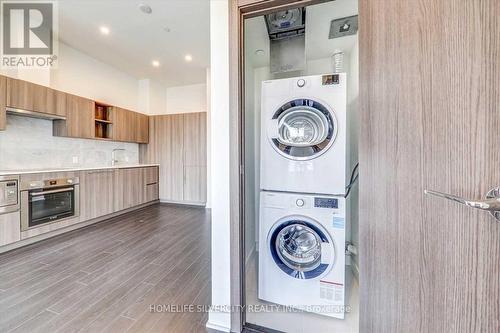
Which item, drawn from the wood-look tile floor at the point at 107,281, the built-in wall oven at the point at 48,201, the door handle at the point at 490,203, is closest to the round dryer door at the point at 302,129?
the door handle at the point at 490,203

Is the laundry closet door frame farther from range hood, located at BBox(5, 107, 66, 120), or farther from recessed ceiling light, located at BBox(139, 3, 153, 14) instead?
range hood, located at BBox(5, 107, 66, 120)

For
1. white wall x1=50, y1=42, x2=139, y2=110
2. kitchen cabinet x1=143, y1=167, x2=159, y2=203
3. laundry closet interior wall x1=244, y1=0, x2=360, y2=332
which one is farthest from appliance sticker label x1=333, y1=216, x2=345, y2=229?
white wall x1=50, y1=42, x2=139, y2=110

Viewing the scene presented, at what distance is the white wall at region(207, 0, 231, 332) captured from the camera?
1312 millimetres

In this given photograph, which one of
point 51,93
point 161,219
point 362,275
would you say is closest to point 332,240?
point 362,275

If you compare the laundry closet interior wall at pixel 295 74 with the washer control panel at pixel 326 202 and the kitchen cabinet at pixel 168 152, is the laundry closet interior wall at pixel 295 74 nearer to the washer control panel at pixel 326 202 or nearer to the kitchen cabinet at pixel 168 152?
the washer control panel at pixel 326 202

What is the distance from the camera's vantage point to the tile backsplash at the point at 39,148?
280 cm

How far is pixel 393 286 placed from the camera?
0.75 m

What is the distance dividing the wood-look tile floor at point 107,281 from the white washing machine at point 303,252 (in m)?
0.59

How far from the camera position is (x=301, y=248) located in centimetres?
169

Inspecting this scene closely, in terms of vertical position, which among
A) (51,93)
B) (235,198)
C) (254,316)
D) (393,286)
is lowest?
(254,316)

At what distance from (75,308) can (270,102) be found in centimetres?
213

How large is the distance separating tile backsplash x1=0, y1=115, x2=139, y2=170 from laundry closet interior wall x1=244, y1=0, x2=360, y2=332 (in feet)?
10.5

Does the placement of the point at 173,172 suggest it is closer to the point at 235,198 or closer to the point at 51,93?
the point at 51,93

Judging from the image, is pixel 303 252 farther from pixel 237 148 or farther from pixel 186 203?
pixel 186 203
